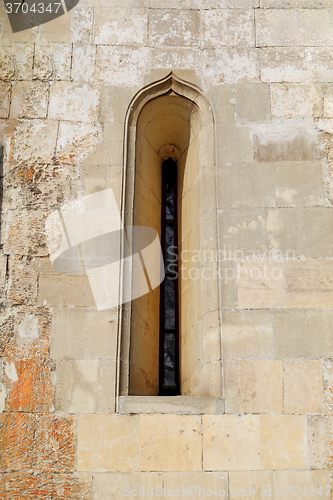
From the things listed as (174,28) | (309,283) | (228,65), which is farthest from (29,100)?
(309,283)

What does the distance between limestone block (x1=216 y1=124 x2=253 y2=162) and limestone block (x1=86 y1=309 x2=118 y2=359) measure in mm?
1886

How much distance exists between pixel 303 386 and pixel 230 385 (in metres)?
0.63

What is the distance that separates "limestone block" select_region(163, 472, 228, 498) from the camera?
460 cm

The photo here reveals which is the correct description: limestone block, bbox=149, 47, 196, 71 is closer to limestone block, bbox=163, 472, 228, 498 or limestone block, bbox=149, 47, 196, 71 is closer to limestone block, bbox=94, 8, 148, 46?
limestone block, bbox=94, 8, 148, 46

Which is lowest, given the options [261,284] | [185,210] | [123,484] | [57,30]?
[123,484]

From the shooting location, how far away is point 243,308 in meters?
5.04

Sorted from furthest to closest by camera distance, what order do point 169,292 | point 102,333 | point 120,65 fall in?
point 169,292 → point 120,65 → point 102,333

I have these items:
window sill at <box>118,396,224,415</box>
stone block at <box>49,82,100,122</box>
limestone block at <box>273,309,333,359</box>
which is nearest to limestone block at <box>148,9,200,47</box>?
stone block at <box>49,82,100,122</box>

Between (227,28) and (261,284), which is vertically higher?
(227,28)

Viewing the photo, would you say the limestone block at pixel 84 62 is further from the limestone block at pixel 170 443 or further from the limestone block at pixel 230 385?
the limestone block at pixel 170 443

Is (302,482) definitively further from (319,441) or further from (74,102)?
(74,102)

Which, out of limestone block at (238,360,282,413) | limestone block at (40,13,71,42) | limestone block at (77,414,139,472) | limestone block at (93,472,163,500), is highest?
limestone block at (40,13,71,42)

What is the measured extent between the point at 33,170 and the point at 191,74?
6.18ft

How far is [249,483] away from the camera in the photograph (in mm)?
4641
